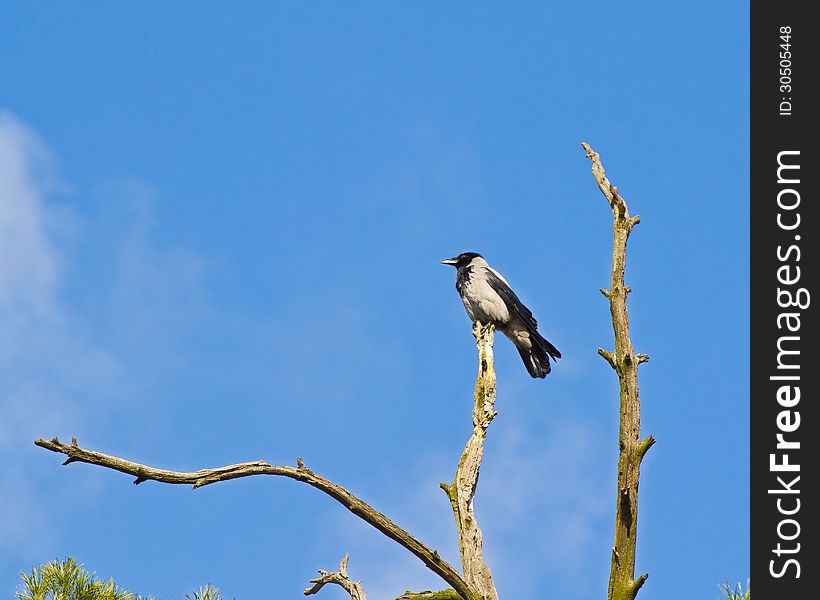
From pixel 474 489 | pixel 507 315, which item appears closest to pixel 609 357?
pixel 474 489

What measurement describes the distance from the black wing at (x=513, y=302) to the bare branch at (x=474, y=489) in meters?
2.86

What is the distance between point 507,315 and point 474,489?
3.76 m

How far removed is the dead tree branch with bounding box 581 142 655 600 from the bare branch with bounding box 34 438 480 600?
0.89m

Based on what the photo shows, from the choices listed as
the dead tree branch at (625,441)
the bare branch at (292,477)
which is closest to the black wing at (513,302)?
the dead tree branch at (625,441)

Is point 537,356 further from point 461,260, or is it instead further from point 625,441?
point 625,441

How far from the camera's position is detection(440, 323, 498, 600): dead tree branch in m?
5.95

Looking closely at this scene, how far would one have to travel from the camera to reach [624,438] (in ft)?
18.1

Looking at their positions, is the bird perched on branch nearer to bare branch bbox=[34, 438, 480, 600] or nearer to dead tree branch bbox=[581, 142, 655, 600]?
dead tree branch bbox=[581, 142, 655, 600]

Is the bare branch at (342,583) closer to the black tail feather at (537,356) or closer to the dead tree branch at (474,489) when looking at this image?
the dead tree branch at (474,489)

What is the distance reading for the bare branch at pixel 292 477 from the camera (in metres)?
5.14

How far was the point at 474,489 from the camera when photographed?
635 centimetres

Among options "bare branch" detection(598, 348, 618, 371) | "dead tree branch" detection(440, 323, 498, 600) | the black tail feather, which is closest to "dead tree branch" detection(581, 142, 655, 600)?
"bare branch" detection(598, 348, 618, 371)
